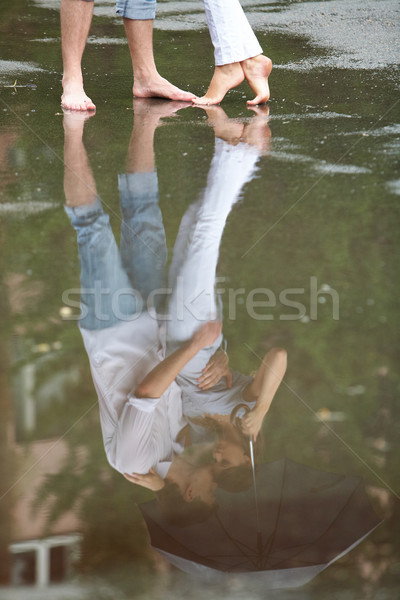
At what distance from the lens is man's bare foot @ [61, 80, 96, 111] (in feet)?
14.3

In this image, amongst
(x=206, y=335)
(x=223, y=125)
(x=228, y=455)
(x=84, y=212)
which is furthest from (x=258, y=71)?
(x=228, y=455)

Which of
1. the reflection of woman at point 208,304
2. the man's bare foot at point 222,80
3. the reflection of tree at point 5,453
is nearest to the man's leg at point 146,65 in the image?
the man's bare foot at point 222,80

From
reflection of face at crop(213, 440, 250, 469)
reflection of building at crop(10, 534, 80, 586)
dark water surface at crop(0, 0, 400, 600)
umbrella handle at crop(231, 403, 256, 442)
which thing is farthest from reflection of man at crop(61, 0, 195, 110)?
reflection of building at crop(10, 534, 80, 586)

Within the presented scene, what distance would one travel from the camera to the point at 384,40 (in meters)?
6.12

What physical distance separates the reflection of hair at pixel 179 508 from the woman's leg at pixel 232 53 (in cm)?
320

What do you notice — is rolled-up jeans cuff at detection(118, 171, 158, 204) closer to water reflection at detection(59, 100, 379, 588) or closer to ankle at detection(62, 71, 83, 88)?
water reflection at detection(59, 100, 379, 588)

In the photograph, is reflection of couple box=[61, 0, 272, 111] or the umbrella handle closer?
the umbrella handle

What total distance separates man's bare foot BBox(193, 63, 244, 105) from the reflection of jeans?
154 cm

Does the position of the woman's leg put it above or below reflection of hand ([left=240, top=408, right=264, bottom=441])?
below

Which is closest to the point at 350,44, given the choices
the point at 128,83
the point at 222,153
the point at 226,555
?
the point at 128,83

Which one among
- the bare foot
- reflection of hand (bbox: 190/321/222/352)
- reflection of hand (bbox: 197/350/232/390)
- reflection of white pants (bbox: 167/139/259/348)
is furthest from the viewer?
the bare foot

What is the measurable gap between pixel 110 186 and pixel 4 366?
1.29 m

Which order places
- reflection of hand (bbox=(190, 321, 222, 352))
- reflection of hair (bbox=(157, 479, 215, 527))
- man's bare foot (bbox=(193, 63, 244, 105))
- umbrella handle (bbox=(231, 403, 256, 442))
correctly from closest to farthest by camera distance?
reflection of hair (bbox=(157, 479, 215, 527)) < umbrella handle (bbox=(231, 403, 256, 442)) < reflection of hand (bbox=(190, 321, 222, 352)) < man's bare foot (bbox=(193, 63, 244, 105))

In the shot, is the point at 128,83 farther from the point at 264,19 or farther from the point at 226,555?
the point at 226,555
